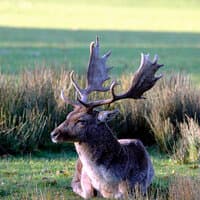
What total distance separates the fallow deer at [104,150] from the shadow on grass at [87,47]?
11.8 m

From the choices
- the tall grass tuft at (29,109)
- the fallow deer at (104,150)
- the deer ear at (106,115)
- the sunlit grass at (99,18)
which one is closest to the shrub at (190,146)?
the tall grass tuft at (29,109)

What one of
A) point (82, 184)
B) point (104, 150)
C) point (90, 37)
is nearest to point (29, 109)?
point (82, 184)

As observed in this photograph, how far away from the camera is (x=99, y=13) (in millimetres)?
53594

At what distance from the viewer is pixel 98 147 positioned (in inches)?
356

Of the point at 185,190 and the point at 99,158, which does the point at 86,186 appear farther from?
the point at 185,190

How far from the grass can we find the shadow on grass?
29.9 ft

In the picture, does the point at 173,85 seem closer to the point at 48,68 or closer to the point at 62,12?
the point at 48,68

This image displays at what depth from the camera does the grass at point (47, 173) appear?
31.4 feet

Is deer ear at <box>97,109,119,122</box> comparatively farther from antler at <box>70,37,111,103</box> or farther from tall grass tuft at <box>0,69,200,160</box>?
tall grass tuft at <box>0,69,200,160</box>

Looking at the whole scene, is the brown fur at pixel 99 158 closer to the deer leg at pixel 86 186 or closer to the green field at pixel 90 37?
the deer leg at pixel 86 186

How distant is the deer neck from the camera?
9.01m

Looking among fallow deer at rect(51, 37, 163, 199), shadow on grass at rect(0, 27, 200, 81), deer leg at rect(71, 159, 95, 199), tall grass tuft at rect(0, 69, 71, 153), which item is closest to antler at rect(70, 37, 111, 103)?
fallow deer at rect(51, 37, 163, 199)

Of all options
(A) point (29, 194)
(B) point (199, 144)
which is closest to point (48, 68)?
(B) point (199, 144)

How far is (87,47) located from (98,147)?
21623 mm
